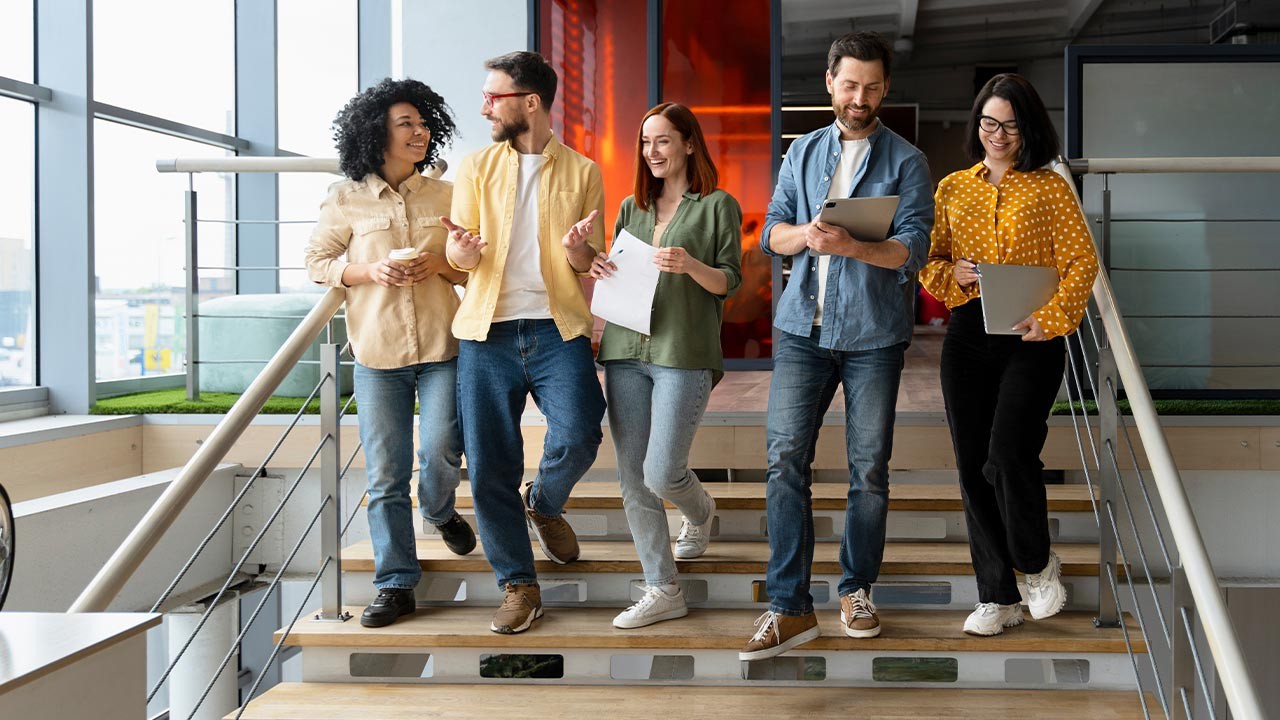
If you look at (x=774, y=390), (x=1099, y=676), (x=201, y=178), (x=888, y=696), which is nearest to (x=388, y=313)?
(x=774, y=390)

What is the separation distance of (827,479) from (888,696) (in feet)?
4.23

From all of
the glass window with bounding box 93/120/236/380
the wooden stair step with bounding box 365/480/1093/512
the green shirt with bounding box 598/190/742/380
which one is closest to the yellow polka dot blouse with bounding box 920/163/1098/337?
the green shirt with bounding box 598/190/742/380

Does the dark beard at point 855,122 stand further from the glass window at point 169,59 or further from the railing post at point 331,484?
the glass window at point 169,59

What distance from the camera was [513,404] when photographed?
2.66 meters

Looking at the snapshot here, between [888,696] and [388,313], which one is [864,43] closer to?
[388,313]

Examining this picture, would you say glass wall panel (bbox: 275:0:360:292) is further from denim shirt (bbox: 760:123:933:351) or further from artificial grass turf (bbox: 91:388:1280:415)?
denim shirt (bbox: 760:123:933:351)

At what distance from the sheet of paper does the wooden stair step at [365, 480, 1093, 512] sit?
97 cm

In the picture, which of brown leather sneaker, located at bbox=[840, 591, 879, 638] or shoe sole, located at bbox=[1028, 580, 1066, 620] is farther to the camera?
shoe sole, located at bbox=[1028, 580, 1066, 620]

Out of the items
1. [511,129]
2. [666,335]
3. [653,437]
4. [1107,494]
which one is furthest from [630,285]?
[1107,494]

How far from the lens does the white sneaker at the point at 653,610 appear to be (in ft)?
8.92

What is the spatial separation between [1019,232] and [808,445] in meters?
0.76

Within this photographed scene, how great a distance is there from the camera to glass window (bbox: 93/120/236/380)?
5.05 meters

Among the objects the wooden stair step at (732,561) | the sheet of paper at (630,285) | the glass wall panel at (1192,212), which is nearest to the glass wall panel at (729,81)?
the glass wall panel at (1192,212)

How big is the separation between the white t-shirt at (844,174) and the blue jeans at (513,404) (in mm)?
615
